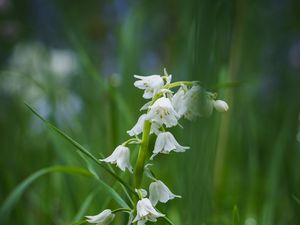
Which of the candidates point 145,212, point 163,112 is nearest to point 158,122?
point 163,112

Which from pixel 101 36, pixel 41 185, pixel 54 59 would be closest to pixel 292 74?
pixel 41 185

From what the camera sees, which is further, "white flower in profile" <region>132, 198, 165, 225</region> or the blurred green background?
"white flower in profile" <region>132, 198, 165, 225</region>

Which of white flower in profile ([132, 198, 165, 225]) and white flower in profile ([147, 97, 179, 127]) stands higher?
white flower in profile ([147, 97, 179, 127])

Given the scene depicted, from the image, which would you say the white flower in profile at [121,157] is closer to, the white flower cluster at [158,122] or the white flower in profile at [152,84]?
the white flower cluster at [158,122]

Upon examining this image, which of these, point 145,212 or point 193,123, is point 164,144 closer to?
point 145,212

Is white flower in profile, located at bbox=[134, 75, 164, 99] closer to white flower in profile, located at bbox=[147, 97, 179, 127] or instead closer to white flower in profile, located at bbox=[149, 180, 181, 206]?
white flower in profile, located at bbox=[147, 97, 179, 127]

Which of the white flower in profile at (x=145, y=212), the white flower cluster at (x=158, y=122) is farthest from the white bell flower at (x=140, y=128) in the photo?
the white flower in profile at (x=145, y=212)

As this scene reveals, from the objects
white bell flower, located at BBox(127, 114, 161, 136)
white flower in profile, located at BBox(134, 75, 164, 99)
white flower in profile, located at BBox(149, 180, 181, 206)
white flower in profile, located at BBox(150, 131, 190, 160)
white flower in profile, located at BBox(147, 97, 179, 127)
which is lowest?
white flower in profile, located at BBox(149, 180, 181, 206)

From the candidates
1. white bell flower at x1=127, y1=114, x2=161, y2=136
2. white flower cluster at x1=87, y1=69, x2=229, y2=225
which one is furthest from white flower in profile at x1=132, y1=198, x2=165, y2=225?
white bell flower at x1=127, y1=114, x2=161, y2=136
